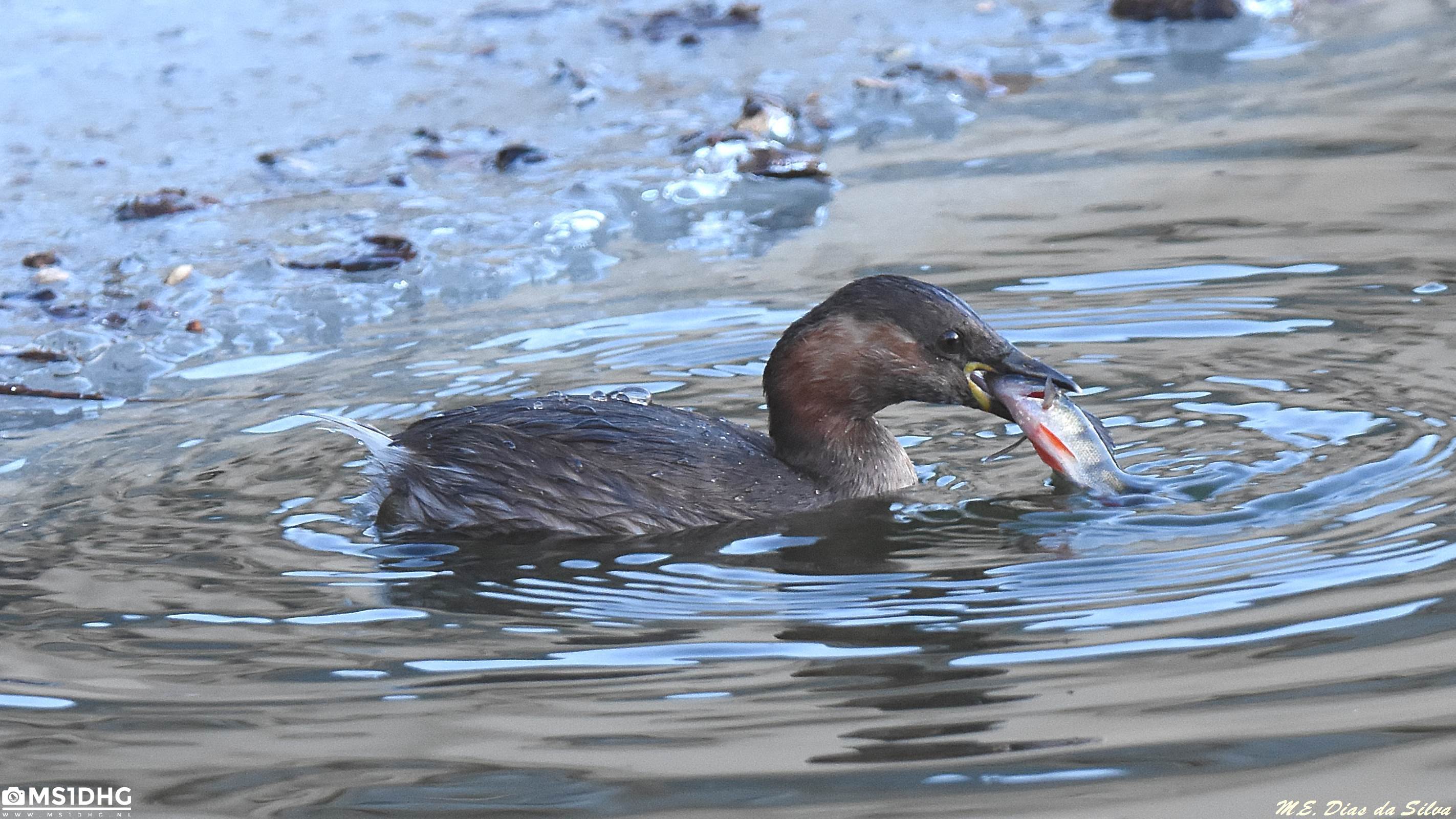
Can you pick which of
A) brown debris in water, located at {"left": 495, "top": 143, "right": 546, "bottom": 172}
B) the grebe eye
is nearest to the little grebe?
the grebe eye

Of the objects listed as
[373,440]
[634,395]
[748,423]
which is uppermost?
[373,440]

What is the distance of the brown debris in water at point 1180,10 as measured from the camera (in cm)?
1133

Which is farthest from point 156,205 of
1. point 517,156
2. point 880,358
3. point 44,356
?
point 880,358

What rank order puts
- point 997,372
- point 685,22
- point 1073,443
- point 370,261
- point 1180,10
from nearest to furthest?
point 1073,443 < point 997,372 < point 370,261 < point 1180,10 < point 685,22

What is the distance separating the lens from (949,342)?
16.6 feet

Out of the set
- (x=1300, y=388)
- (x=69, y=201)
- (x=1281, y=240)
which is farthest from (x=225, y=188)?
(x=1300, y=388)

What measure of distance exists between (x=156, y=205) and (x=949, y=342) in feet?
16.0

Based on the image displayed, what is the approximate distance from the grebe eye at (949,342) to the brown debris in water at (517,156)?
449 cm

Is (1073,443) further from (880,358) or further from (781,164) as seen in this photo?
(781,164)

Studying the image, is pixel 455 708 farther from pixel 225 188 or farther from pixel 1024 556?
pixel 225 188

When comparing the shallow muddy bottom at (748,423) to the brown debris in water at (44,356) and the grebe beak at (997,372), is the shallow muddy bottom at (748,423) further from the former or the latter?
the grebe beak at (997,372)

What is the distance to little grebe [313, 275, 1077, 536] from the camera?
4.96 m

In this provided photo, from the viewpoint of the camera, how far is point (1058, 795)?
3.11 metres

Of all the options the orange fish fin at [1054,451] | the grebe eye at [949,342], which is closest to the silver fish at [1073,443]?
the orange fish fin at [1054,451]
